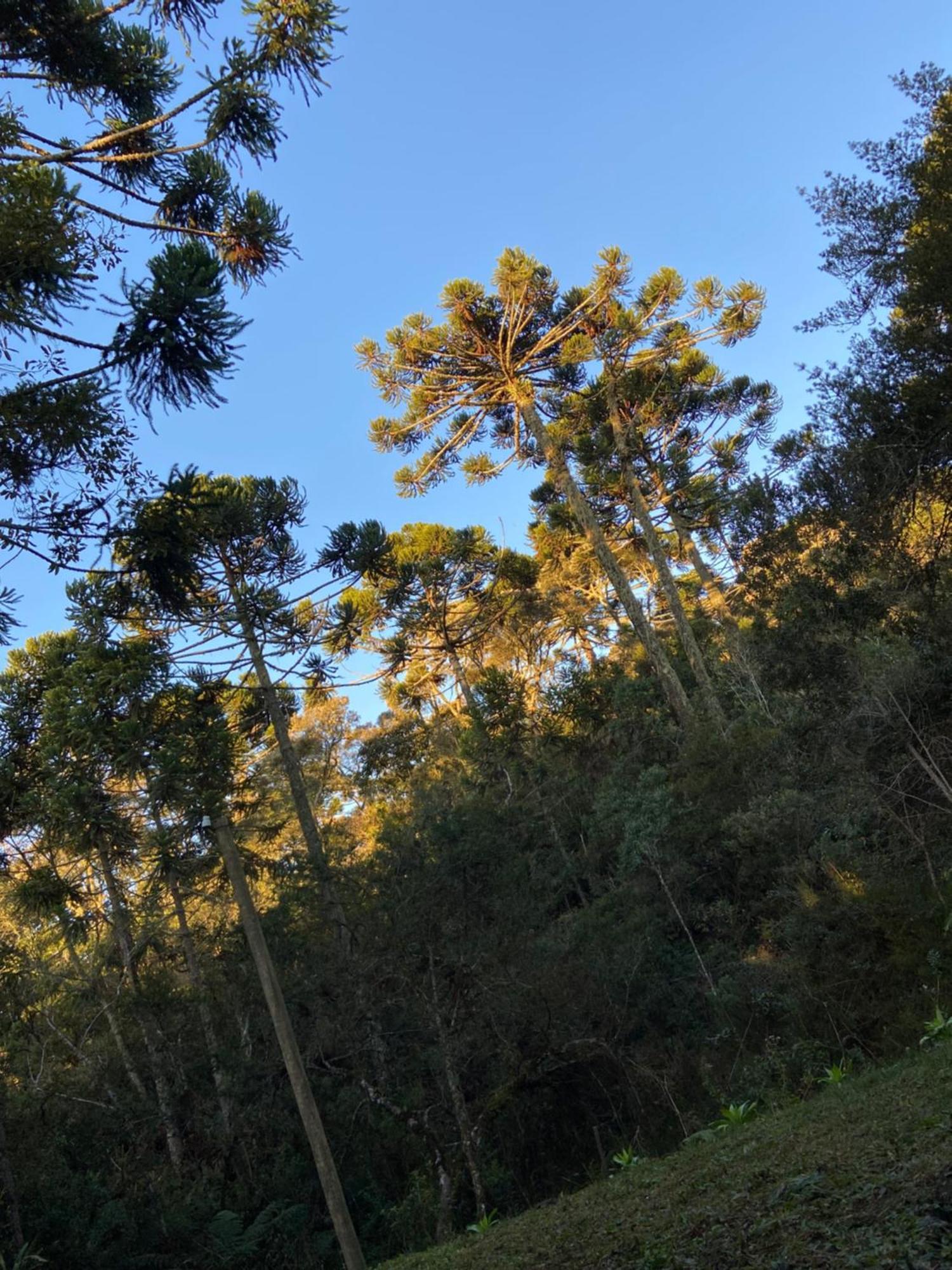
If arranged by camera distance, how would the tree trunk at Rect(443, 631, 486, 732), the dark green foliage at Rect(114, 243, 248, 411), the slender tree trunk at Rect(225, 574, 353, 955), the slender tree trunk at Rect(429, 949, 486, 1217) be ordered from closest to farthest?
the dark green foliage at Rect(114, 243, 248, 411) → the slender tree trunk at Rect(429, 949, 486, 1217) → the slender tree trunk at Rect(225, 574, 353, 955) → the tree trunk at Rect(443, 631, 486, 732)

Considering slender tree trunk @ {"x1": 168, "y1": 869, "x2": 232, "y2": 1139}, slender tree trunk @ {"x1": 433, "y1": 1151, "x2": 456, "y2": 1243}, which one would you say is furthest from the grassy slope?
slender tree trunk @ {"x1": 168, "y1": 869, "x2": 232, "y2": 1139}

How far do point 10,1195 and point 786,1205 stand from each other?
11.3m

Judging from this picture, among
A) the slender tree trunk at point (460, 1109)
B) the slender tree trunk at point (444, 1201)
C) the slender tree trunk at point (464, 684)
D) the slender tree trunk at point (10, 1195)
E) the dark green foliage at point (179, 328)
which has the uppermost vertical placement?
the slender tree trunk at point (464, 684)

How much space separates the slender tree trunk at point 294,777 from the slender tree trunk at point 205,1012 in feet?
7.12

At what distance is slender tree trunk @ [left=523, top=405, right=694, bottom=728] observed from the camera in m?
19.6

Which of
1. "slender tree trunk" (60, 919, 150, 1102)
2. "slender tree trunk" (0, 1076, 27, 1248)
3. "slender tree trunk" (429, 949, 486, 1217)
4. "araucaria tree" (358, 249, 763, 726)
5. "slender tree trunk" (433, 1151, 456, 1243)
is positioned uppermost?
"araucaria tree" (358, 249, 763, 726)

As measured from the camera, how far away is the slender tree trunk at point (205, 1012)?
14.0m

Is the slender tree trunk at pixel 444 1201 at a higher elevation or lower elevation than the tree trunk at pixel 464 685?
lower

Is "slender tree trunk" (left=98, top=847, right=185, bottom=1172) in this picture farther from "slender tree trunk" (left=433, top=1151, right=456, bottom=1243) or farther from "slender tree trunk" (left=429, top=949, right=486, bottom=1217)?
"slender tree trunk" (left=429, top=949, right=486, bottom=1217)

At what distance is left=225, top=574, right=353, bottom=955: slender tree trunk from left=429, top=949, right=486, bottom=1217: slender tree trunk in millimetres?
1779

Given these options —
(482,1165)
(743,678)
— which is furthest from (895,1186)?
(743,678)

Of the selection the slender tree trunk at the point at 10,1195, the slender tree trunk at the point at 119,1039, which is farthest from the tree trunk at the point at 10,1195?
the slender tree trunk at the point at 119,1039

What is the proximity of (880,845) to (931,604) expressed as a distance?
5376mm

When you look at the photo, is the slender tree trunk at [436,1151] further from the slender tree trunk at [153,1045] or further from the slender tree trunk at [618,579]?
the slender tree trunk at [618,579]
